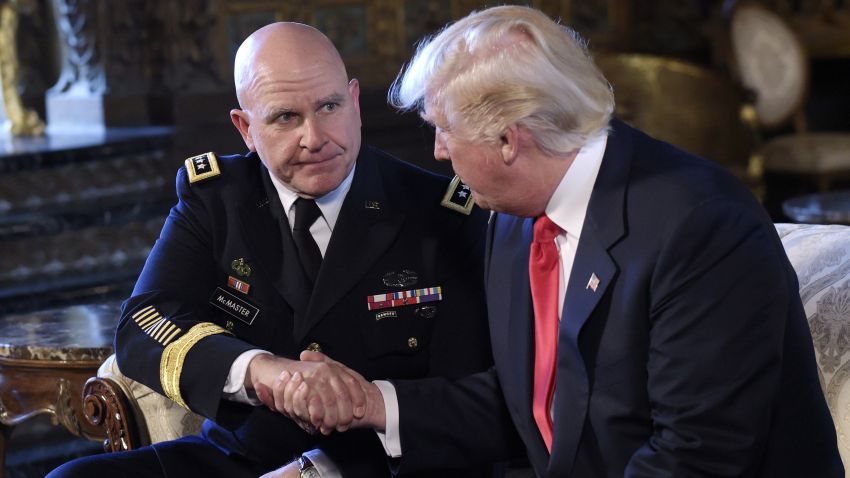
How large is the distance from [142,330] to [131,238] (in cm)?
329

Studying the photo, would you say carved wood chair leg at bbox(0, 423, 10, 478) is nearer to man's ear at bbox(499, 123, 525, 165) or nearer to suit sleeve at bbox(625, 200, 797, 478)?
man's ear at bbox(499, 123, 525, 165)

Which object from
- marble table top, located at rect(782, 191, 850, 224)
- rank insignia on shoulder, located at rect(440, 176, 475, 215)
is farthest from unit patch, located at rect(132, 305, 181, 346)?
marble table top, located at rect(782, 191, 850, 224)

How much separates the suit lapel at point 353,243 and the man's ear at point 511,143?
554 millimetres

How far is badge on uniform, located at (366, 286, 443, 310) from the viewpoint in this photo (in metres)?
2.39

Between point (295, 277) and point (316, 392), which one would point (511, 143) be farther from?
point (295, 277)

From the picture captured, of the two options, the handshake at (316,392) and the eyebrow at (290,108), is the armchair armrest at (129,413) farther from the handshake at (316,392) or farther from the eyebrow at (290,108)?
the eyebrow at (290,108)

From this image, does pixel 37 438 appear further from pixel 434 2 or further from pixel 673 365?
pixel 434 2

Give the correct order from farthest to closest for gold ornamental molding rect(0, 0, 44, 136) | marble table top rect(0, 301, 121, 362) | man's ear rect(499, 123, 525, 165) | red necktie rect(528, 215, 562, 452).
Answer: gold ornamental molding rect(0, 0, 44, 136) < marble table top rect(0, 301, 121, 362) < red necktie rect(528, 215, 562, 452) < man's ear rect(499, 123, 525, 165)

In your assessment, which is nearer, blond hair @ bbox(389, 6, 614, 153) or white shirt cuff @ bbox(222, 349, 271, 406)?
blond hair @ bbox(389, 6, 614, 153)

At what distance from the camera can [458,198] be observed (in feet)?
7.92

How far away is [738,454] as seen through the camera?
5.79 ft

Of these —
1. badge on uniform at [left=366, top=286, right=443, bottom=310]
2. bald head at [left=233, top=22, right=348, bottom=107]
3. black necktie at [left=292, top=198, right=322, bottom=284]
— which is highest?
bald head at [left=233, top=22, right=348, bottom=107]

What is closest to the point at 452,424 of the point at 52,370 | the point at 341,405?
the point at 341,405

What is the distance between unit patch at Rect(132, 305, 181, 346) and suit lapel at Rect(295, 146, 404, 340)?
24 centimetres
